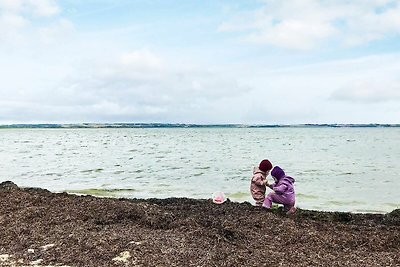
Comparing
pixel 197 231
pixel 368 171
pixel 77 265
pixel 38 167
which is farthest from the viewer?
pixel 38 167

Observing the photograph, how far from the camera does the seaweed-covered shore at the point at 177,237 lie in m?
7.08

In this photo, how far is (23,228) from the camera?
8.66m

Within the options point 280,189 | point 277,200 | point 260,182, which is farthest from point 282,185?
point 260,182

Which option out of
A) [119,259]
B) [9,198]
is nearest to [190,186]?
[9,198]

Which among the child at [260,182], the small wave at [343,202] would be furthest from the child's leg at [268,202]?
the small wave at [343,202]

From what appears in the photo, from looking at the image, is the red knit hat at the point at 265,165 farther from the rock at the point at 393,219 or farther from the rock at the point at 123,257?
the rock at the point at 123,257

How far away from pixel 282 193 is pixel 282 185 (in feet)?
0.65

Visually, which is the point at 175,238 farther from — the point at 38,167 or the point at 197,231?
the point at 38,167

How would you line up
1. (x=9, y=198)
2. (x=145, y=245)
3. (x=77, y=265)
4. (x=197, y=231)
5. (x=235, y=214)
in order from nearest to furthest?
(x=77, y=265) < (x=145, y=245) < (x=197, y=231) < (x=235, y=214) < (x=9, y=198)

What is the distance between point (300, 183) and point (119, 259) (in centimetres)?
1543

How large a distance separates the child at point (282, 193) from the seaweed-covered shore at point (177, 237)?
24.5 inches

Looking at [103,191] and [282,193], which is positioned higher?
[282,193]

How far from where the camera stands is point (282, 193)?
1123cm

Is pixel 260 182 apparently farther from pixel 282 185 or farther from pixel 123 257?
pixel 123 257
